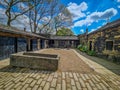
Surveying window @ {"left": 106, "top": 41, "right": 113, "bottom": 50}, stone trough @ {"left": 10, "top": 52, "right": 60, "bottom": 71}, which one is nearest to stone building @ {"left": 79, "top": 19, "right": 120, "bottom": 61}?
window @ {"left": 106, "top": 41, "right": 113, "bottom": 50}

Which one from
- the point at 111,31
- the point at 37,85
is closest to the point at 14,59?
the point at 37,85

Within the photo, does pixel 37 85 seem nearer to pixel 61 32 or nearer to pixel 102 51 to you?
pixel 102 51

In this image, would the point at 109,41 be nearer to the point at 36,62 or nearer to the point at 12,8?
the point at 36,62

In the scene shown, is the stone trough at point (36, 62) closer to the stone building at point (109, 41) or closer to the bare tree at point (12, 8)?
the stone building at point (109, 41)

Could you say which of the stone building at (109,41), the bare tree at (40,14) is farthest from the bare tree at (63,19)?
the stone building at (109,41)

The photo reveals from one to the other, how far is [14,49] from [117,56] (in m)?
9.95

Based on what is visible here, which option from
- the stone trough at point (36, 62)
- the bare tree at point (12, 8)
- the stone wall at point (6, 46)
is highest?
the bare tree at point (12, 8)

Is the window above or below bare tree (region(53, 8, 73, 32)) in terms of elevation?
below

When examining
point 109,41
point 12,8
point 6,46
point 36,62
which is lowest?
point 36,62

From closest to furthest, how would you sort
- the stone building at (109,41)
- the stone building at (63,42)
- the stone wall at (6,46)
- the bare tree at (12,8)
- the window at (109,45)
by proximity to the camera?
the stone wall at (6,46)
the stone building at (109,41)
the window at (109,45)
the bare tree at (12,8)
the stone building at (63,42)

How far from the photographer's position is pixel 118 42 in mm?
8141

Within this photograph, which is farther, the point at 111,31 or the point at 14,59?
the point at 111,31

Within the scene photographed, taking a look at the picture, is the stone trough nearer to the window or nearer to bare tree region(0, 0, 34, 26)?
the window

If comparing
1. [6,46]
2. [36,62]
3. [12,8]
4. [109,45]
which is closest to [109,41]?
[109,45]
